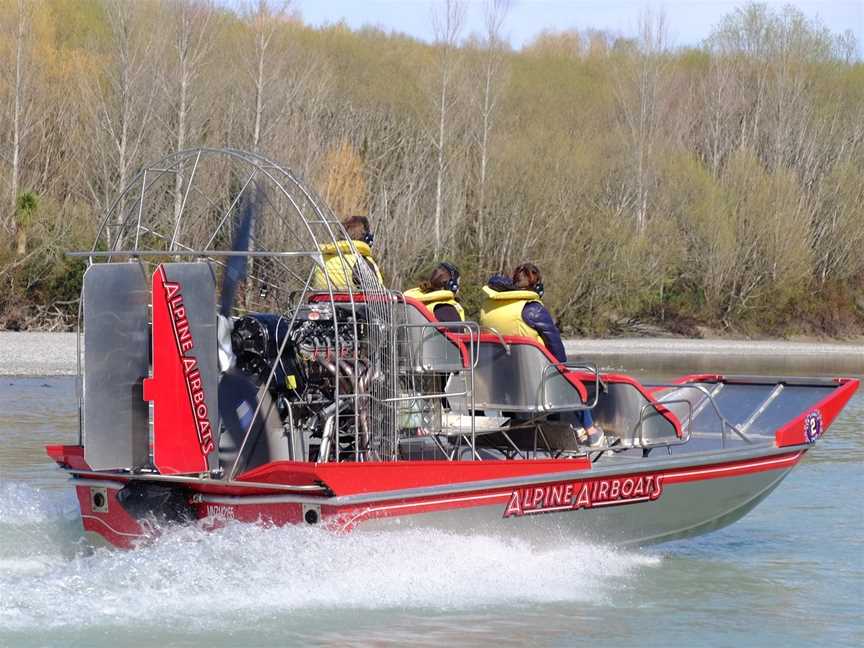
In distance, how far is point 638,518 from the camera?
26.9ft

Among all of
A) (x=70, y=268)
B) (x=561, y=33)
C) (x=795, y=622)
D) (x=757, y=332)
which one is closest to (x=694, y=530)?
(x=795, y=622)

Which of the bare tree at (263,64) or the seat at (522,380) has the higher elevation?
the bare tree at (263,64)

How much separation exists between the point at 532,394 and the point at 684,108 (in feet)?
136

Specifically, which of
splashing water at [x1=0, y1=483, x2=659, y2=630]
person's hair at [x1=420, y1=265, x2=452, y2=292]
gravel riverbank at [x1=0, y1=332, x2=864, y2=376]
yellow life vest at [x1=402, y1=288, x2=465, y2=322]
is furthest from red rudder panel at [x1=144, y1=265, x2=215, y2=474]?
gravel riverbank at [x1=0, y1=332, x2=864, y2=376]

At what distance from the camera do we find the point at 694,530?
8.65m

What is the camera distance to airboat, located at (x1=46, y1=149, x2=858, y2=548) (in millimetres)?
6832

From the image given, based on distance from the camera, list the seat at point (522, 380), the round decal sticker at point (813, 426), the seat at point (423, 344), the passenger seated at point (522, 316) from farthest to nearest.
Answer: the round decal sticker at point (813, 426)
the passenger seated at point (522, 316)
the seat at point (522, 380)
the seat at point (423, 344)

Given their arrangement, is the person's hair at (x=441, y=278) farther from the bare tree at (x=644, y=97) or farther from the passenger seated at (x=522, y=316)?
the bare tree at (x=644, y=97)

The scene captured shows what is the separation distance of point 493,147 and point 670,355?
8822mm

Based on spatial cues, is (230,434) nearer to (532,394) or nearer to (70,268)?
(532,394)

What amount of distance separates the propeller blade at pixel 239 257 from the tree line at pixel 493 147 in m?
24.0

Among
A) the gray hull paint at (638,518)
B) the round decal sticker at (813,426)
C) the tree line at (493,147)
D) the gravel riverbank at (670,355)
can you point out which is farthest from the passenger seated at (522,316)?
the tree line at (493,147)

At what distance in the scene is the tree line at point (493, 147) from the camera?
32.1 m

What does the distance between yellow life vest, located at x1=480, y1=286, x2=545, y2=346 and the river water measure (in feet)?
4.49
